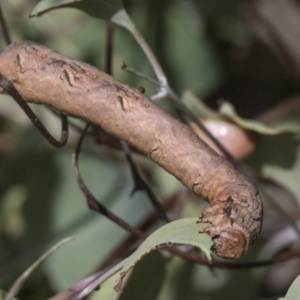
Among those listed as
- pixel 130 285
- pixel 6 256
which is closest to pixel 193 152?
pixel 130 285

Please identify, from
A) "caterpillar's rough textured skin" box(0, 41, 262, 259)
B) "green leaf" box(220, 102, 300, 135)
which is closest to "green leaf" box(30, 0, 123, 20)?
"caterpillar's rough textured skin" box(0, 41, 262, 259)

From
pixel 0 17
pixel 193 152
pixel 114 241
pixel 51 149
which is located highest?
pixel 0 17

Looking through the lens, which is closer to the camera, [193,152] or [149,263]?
[193,152]

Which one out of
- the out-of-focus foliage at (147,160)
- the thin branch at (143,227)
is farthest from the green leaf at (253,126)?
the thin branch at (143,227)

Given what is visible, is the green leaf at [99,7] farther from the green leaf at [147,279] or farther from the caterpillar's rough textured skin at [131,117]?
the green leaf at [147,279]

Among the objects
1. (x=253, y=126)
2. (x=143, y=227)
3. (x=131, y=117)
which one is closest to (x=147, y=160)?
(x=143, y=227)

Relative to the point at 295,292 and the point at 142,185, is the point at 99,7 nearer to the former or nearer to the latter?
the point at 142,185

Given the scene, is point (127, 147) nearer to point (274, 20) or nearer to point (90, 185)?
point (90, 185)
